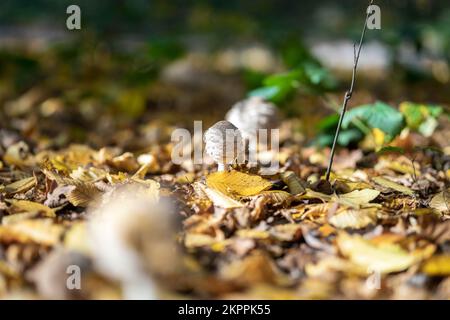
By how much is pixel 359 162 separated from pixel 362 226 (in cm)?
111

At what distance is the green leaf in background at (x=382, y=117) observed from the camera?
9.35 feet

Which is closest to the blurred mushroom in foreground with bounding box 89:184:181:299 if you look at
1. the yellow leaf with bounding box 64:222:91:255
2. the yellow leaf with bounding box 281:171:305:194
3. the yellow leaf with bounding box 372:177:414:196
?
the yellow leaf with bounding box 64:222:91:255

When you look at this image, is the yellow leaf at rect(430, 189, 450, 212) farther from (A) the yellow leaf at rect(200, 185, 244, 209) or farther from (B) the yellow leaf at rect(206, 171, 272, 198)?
(A) the yellow leaf at rect(200, 185, 244, 209)

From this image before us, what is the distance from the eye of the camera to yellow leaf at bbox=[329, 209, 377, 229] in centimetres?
207

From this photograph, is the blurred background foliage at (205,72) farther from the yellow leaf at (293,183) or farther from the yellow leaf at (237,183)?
the yellow leaf at (237,183)

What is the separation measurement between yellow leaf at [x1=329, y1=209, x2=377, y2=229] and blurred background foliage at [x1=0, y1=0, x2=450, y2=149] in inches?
44.1

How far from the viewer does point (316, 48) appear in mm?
8781

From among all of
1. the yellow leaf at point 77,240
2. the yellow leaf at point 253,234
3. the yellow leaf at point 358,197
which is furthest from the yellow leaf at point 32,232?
the yellow leaf at point 358,197

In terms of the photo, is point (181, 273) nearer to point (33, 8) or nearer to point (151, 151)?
point (151, 151)

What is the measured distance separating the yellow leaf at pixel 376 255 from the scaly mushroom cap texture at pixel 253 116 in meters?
1.31

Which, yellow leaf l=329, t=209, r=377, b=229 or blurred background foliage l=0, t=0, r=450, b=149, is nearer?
yellow leaf l=329, t=209, r=377, b=229

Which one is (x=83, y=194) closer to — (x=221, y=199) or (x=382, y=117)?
(x=221, y=199)

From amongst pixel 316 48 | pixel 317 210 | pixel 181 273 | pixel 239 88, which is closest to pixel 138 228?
pixel 181 273

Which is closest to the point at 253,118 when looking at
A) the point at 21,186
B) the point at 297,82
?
the point at 297,82
